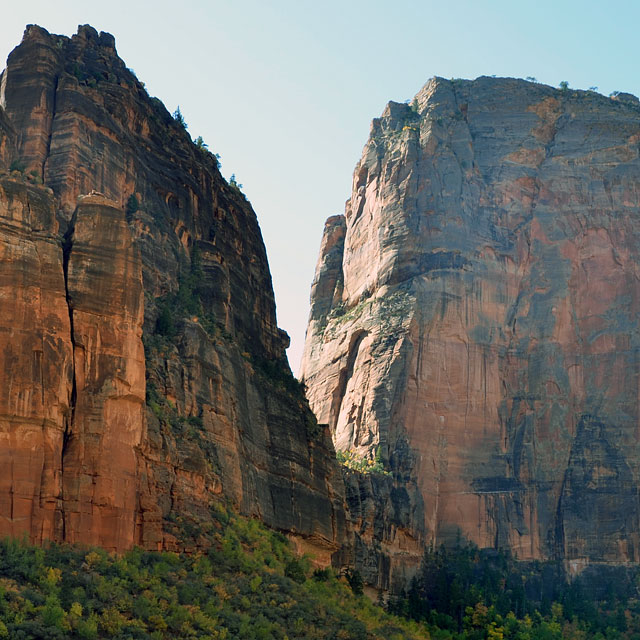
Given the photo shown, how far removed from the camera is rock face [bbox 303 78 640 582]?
4653 inches

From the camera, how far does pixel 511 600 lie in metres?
110

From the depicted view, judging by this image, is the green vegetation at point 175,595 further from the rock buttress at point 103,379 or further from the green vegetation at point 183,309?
the green vegetation at point 183,309

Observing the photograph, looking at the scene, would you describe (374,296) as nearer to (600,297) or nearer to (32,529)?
(600,297)

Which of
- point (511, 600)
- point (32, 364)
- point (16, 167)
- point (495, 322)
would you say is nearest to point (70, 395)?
point (32, 364)

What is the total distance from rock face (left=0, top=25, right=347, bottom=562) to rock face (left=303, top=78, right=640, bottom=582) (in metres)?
28.8

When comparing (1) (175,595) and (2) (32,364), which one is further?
(1) (175,595)

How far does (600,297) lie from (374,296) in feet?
67.2

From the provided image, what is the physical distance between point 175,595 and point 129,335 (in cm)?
1119

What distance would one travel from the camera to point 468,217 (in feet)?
428

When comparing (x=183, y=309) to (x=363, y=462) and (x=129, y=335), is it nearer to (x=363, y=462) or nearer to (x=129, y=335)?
(x=129, y=335)

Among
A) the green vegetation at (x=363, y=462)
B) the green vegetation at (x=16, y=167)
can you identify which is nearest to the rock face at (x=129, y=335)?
the green vegetation at (x=16, y=167)

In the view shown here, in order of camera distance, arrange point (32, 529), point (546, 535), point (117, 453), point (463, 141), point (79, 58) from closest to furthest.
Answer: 1. point (32, 529)
2. point (117, 453)
3. point (79, 58)
4. point (546, 535)
5. point (463, 141)

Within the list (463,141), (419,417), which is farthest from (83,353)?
(463,141)

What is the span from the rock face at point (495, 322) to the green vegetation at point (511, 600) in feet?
6.66
